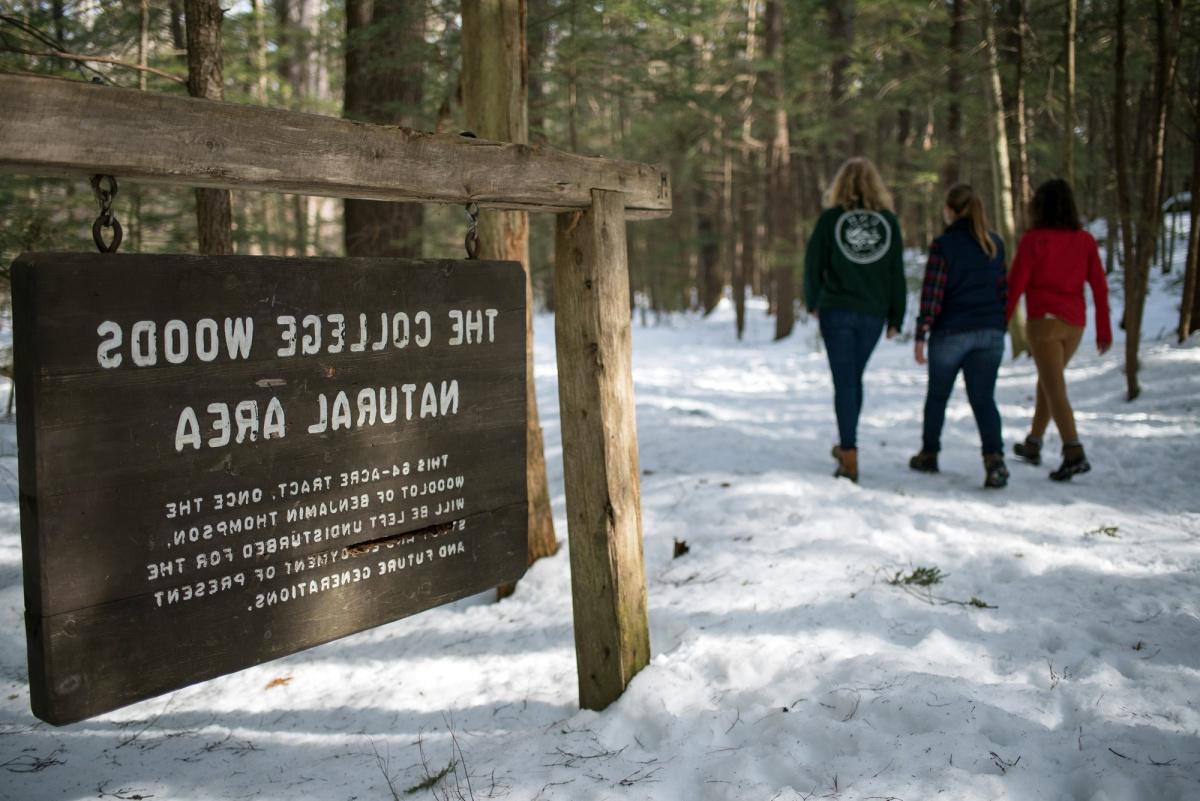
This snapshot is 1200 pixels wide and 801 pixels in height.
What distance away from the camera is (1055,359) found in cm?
596

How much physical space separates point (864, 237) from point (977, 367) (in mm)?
1240

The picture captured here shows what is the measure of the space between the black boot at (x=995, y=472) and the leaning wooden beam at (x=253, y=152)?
4.15 metres

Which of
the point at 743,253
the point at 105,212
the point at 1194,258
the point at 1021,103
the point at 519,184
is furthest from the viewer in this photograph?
the point at 743,253

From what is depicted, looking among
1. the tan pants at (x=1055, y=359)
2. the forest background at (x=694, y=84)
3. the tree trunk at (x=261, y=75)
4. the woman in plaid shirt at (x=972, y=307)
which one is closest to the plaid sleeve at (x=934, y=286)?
the woman in plaid shirt at (x=972, y=307)

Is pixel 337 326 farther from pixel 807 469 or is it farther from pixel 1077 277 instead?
pixel 1077 277

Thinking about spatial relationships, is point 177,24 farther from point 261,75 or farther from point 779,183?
point 779,183

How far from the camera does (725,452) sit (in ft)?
23.8

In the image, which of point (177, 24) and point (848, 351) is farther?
point (177, 24)

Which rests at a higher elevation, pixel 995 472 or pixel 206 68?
pixel 206 68

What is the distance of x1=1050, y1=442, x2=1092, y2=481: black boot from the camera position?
5852 millimetres

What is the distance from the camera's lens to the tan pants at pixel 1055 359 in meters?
5.91

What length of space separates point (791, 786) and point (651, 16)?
414 inches

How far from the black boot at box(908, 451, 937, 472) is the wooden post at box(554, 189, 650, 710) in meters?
3.90

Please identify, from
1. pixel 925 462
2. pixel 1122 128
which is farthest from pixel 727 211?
pixel 925 462
